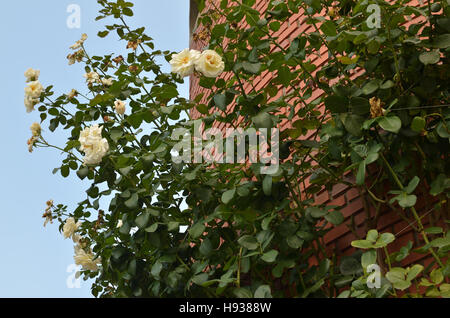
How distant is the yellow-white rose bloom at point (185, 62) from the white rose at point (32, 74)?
852mm

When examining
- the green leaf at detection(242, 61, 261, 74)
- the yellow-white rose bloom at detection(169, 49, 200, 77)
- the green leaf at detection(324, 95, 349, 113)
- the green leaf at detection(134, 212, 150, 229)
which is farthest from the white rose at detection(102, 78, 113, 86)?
the green leaf at detection(324, 95, 349, 113)

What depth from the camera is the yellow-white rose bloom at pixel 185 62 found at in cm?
175

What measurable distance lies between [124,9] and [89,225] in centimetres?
109

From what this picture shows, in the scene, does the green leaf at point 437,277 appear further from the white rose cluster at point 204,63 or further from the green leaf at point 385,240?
the white rose cluster at point 204,63

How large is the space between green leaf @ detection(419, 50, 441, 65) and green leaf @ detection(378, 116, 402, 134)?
0.21 metres

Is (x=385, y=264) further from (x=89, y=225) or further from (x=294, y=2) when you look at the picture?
(x=89, y=225)

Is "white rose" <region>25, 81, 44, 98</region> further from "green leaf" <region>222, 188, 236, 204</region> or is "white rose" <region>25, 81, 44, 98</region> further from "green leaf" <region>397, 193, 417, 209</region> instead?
"green leaf" <region>397, 193, 417, 209</region>

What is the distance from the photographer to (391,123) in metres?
1.43

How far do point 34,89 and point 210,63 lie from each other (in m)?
0.97

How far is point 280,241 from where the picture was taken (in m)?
1.73

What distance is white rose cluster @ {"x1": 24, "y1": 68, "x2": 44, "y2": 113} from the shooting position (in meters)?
2.24

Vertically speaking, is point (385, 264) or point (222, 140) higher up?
point (222, 140)
